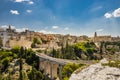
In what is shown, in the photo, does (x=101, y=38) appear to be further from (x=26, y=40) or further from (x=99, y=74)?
(x=99, y=74)

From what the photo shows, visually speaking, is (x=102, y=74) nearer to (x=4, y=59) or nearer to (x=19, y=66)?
(x=19, y=66)

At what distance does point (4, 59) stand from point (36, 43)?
4805 cm

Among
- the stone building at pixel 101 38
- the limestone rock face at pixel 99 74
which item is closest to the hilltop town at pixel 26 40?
the stone building at pixel 101 38

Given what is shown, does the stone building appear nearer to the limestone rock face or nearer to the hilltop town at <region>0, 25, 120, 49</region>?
the hilltop town at <region>0, 25, 120, 49</region>

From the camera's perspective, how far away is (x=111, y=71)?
12164 mm

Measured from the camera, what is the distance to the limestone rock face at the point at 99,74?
11.7 m

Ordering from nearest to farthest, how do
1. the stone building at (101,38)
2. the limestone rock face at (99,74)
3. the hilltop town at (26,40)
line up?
the limestone rock face at (99,74) → the hilltop town at (26,40) → the stone building at (101,38)

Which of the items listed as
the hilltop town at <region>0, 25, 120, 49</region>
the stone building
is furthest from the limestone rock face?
the stone building

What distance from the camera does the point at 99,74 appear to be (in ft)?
39.7

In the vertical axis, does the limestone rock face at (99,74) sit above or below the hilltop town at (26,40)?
below

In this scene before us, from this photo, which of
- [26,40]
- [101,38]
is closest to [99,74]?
[26,40]

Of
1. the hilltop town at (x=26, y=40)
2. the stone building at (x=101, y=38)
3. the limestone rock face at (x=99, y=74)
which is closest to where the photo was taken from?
the limestone rock face at (x=99, y=74)

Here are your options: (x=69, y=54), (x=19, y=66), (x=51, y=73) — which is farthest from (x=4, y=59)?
(x=69, y=54)

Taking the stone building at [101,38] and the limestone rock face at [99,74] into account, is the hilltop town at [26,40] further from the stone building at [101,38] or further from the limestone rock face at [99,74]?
the limestone rock face at [99,74]
